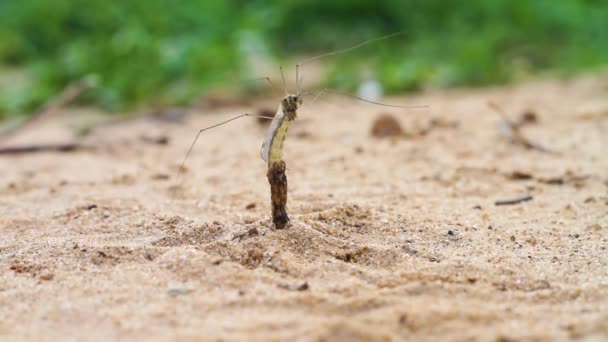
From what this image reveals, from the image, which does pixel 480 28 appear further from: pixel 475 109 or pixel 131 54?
pixel 131 54

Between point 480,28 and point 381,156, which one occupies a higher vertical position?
point 480,28

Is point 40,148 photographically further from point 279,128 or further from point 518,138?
point 518,138

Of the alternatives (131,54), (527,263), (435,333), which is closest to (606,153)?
(527,263)

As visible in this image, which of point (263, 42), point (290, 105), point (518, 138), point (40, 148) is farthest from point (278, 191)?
point (263, 42)

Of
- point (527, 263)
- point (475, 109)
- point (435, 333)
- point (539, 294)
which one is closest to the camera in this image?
point (435, 333)

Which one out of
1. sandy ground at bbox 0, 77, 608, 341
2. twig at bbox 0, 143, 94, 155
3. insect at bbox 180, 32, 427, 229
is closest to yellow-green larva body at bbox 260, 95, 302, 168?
insect at bbox 180, 32, 427, 229

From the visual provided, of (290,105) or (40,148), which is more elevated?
(290,105)

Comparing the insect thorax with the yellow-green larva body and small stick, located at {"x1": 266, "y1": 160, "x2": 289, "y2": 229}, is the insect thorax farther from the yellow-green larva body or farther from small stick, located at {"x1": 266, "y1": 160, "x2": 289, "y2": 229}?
small stick, located at {"x1": 266, "y1": 160, "x2": 289, "y2": 229}
